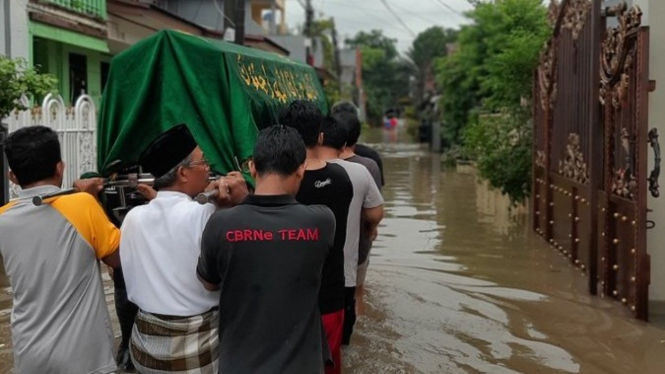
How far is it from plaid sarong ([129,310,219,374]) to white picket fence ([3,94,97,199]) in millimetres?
7335

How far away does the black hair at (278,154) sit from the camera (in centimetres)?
332

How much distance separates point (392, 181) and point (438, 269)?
37.3 feet

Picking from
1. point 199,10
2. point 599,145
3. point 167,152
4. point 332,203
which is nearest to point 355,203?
point 332,203

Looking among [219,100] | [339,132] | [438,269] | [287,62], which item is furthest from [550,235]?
[219,100]

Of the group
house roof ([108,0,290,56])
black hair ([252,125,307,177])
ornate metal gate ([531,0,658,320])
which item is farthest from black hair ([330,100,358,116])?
house roof ([108,0,290,56])

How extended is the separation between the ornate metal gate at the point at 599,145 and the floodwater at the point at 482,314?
1.11 ft

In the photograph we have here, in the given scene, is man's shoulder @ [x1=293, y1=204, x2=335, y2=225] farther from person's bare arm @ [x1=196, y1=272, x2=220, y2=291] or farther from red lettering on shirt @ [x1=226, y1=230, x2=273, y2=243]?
person's bare arm @ [x1=196, y1=272, x2=220, y2=291]

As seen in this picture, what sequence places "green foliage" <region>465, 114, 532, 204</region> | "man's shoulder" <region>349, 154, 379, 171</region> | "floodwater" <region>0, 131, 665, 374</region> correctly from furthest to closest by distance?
"green foliage" <region>465, 114, 532, 204</region>
"man's shoulder" <region>349, 154, 379, 171</region>
"floodwater" <region>0, 131, 665, 374</region>

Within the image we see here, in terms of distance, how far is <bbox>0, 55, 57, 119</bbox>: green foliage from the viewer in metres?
8.61

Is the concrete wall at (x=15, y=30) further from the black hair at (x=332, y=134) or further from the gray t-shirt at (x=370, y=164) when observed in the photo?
the black hair at (x=332, y=134)

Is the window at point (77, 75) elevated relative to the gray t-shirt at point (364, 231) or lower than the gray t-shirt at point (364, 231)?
elevated

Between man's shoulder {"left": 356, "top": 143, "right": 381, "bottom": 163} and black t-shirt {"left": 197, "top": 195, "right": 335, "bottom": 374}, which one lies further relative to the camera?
man's shoulder {"left": 356, "top": 143, "right": 381, "bottom": 163}

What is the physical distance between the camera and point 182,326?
3416mm

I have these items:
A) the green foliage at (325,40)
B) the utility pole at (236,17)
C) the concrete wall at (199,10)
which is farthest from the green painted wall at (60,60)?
the green foliage at (325,40)
